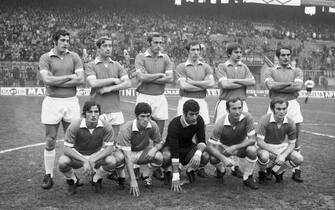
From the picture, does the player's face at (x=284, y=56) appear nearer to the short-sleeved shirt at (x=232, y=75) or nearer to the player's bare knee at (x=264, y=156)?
the short-sleeved shirt at (x=232, y=75)

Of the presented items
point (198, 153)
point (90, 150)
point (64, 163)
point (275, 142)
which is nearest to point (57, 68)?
point (90, 150)

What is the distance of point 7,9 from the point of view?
110 ft

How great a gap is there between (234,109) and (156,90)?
5.01ft

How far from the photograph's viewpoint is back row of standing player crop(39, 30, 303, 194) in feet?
18.9

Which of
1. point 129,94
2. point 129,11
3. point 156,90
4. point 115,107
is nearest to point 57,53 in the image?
point 115,107

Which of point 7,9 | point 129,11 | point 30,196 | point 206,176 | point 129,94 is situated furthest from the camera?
point 129,11

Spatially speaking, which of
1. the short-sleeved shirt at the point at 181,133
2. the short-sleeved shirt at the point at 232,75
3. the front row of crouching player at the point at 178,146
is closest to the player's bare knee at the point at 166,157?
the front row of crouching player at the point at 178,146

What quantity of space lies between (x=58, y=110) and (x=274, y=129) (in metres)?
3.26

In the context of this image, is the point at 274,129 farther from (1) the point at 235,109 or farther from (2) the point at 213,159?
(2) the point at 213,159

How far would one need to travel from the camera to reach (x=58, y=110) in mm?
5738

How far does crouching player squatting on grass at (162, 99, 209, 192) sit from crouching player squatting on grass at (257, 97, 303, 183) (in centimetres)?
87

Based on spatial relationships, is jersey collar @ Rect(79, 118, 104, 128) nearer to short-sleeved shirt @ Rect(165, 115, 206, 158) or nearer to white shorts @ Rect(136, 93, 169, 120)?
short-sleeved shirt @ Rect(165, 115, 206, 158)

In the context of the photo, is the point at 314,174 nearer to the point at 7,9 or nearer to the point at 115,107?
the point at 115,107

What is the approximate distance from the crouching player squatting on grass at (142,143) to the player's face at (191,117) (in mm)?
514
